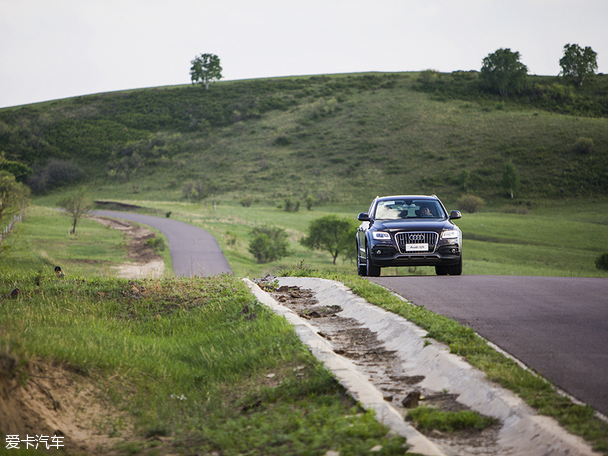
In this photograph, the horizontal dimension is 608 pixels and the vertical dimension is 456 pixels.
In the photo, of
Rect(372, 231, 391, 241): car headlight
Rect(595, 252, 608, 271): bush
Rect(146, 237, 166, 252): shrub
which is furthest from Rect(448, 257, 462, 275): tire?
Rect(146, 237, 166, 252): shrub

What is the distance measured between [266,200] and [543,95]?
62359 mm

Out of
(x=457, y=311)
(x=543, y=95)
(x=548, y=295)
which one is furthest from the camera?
(x=543, y=95)

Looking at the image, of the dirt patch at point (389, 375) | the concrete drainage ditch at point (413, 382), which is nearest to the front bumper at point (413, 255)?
the dirt patch at point (389, 375)

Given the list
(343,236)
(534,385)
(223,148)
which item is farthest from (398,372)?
(223,148)

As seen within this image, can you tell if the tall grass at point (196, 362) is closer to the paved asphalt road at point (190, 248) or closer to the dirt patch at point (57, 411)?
the dirt patch at point (57, 411)

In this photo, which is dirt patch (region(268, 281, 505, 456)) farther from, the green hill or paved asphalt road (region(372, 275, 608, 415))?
the green hill

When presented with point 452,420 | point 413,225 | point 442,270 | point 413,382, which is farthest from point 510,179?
point 452,420

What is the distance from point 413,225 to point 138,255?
2492cm

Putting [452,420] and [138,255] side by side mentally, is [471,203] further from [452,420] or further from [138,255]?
[452,420]

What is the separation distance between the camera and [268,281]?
44.1 ft

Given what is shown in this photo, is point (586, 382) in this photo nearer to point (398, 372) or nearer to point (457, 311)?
point (398, 372)

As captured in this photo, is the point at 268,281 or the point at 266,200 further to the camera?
the point at 266,200

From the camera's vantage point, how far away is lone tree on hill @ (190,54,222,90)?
127 metres

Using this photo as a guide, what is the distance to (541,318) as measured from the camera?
7754 mm
